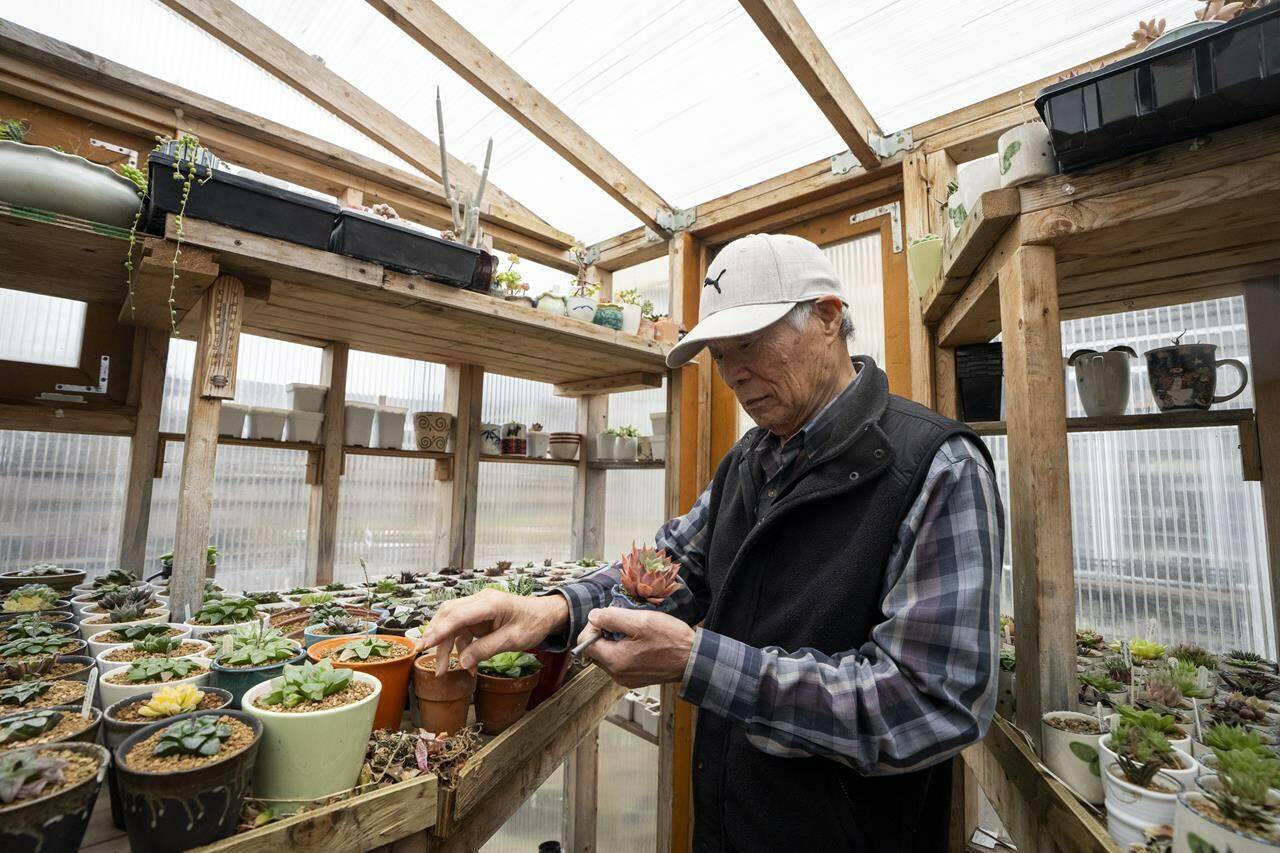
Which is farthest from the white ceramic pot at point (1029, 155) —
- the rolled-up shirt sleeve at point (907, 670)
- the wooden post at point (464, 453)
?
the wooden post at point (464, 453)

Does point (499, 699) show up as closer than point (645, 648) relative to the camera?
No

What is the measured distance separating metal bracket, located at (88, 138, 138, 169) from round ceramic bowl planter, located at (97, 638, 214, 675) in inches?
76.6

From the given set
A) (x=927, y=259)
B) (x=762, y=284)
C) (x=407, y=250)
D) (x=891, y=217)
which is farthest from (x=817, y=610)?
(x=891, y=217)

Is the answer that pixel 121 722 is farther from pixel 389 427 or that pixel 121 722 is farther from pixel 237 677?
pixel 389 427

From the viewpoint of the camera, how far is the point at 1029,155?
1094 millimetres

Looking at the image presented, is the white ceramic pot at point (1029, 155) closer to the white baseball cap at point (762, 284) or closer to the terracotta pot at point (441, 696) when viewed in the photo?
the white baseball cap at point (762, 284)

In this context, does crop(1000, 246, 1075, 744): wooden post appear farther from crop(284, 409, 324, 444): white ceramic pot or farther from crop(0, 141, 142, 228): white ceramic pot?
crop(284, 409, 324, 444): white ceramic pot

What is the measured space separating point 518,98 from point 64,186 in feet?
5.50

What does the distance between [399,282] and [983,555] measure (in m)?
1.67

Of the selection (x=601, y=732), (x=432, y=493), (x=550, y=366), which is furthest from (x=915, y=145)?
(x=601, y=732)

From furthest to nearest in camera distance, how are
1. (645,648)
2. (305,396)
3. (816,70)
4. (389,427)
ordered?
(389,427) < (305,396) < (816,70) < (645,648)

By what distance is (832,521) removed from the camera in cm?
105

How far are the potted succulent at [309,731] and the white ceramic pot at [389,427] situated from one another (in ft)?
5.99

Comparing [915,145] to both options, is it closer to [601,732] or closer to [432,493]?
[432,493]
